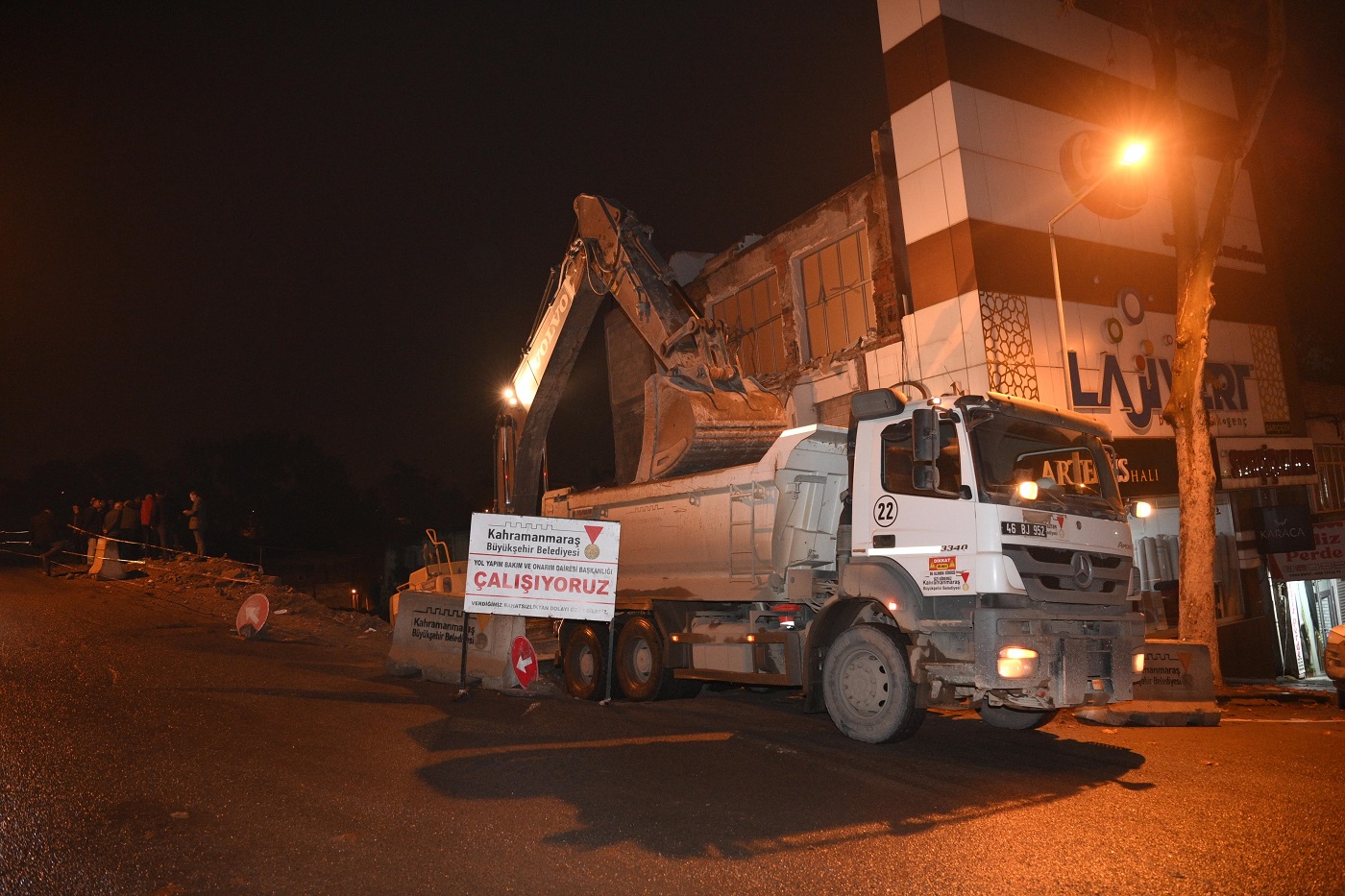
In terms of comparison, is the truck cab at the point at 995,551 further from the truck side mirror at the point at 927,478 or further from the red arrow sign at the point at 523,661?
the red arrow sign at the point at 523,661

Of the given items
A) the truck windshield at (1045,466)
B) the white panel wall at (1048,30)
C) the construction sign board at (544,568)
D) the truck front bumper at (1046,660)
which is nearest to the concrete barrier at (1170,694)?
the truck front bumper at (1046,660)

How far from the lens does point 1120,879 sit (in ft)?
14.8

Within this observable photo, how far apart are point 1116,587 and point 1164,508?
13.0 metres

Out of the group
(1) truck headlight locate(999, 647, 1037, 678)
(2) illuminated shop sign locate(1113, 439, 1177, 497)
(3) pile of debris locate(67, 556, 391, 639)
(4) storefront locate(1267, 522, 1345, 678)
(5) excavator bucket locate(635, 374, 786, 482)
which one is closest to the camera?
(1) truck headlight locate(999, 647, 1037, 678)

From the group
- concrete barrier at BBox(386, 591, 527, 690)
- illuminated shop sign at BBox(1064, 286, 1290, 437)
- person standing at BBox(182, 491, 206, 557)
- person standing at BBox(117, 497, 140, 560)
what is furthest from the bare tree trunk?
person standing at BBox(117, 497, 140, 560)

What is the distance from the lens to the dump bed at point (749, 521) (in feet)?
28.7

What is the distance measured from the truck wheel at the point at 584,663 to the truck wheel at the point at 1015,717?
14.1 feet

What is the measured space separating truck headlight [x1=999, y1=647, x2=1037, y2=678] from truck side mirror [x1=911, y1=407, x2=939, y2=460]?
5.31 feet

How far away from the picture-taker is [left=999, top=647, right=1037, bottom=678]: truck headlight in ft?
22.9

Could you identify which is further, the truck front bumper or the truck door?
the truck door

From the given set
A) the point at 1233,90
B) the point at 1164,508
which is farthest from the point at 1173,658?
the point at 1233,90

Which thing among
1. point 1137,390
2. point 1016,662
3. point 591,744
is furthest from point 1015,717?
point 1137,390

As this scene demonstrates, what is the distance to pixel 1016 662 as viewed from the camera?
6996 mm

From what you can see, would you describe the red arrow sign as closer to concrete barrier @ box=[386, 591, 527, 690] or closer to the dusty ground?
concrete barrier @ box=[386, 591, 527, 690]
